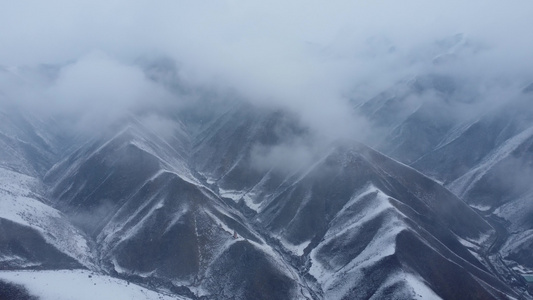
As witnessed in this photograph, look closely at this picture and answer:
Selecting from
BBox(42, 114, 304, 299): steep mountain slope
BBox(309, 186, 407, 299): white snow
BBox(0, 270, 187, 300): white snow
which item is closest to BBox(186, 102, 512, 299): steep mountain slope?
BBox(309, 186, 407, 299): white snow

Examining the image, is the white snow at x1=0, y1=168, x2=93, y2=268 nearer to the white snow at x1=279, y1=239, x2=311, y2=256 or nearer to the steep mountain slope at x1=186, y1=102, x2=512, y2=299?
the white snow at x1=279, y1=239, x2=311, y2=256

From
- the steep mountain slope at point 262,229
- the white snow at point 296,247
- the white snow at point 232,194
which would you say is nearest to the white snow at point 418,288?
the steep mountain slope at point 262,229

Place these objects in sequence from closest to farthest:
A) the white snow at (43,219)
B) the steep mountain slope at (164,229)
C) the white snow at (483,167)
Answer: the steep mountain slope at (164,229)
the white snow at (43,219)
the white snow at (483,167)

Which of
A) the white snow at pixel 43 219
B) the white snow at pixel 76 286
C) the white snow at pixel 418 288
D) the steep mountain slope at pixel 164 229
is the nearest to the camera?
the white snow at pixel 76 286

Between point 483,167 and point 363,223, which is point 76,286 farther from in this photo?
point 483,167

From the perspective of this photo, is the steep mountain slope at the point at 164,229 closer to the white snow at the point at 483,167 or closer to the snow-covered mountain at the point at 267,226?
the snow-covered mountain at the point at 267,226

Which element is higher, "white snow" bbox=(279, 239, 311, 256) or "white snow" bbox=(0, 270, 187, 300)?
"white snow" bbox=(0, 270, 187, 300)

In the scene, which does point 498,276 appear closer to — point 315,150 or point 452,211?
point 452,211

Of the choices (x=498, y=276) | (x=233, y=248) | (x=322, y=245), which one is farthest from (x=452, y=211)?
(x=233, y=248)

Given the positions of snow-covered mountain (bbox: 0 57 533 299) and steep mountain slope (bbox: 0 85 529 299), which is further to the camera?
steep mountain slope (bbox: 0 85 529 299)

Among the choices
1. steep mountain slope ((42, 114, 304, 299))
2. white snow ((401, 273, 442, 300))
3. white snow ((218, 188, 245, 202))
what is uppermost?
white snow ((401, 273, 442, 300))
